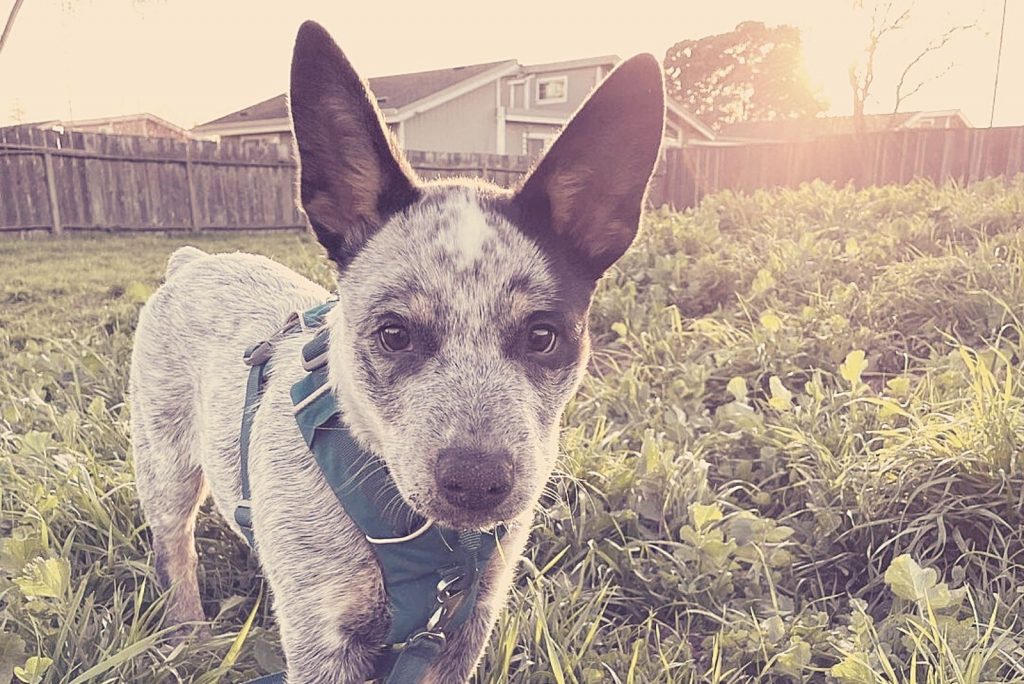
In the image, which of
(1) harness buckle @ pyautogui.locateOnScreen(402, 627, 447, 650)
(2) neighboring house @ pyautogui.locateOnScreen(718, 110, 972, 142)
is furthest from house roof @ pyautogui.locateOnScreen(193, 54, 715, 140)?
(1) harness buckle @ pyautogui.locateOnScreen(402, 627, 447, 650)

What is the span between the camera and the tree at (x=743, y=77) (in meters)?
48.3

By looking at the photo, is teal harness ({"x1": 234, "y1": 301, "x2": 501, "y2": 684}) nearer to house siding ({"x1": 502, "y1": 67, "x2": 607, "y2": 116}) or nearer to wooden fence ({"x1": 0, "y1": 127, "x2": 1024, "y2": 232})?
wooden fence ({"x1": 0, "y1": 127, "x2": 1024, "y2": 232})

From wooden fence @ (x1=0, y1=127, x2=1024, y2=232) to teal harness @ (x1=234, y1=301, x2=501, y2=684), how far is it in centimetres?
1007

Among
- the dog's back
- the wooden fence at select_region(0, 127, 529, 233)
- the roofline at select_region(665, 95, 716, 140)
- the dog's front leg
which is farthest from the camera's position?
the roofline at select_region(665, 95, 716, 140)

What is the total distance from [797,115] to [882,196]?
46171mm

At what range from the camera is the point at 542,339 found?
69.7 inches

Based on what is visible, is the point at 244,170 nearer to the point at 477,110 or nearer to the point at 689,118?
the point at 477,110

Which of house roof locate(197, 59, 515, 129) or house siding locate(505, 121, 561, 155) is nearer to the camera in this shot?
house roof locate(197, 59, 515, 129)

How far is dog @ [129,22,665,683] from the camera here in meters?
1.57

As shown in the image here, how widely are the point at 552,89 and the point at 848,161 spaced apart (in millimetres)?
14015

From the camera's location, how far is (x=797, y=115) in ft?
160

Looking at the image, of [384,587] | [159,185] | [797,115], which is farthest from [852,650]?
[797,115]

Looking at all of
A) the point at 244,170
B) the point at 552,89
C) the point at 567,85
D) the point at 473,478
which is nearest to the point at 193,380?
the point at 473,478

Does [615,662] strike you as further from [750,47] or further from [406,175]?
[750,47]
